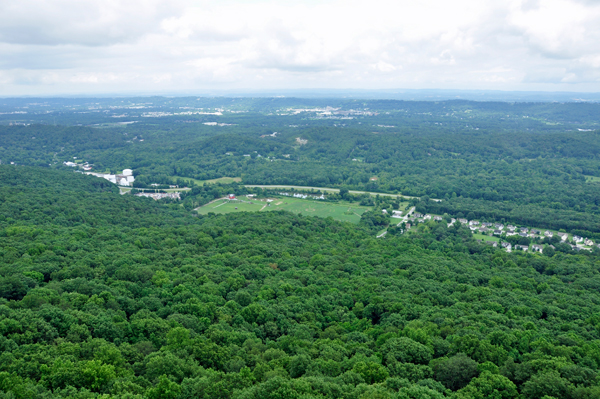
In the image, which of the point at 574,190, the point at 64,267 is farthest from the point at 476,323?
the point at 574,190

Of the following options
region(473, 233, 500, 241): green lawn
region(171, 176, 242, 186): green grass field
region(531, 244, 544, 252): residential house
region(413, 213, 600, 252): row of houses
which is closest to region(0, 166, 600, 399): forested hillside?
region(531, 244, 544, 252): residential house

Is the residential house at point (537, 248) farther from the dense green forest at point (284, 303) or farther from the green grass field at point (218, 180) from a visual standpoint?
the green grass field at point (218, 180)

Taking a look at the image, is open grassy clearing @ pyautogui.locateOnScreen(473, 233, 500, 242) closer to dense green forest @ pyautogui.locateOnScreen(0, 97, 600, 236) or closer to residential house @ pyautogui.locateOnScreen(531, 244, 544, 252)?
residential house @ pyautogui.locateOnScreen(531, 244, 544, 252)

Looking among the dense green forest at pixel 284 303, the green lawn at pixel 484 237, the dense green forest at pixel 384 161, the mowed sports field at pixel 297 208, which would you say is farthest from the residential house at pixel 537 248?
the mowed sports field at pixel 297 208

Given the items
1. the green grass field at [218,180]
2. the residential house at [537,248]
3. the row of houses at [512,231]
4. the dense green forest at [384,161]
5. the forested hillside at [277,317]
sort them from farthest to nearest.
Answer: the green grass field at [218,180] → the dense green forest at [384,161] → the row of houses at [512,231] → the residential house at [537,248] → the forested hillside at [277,317]

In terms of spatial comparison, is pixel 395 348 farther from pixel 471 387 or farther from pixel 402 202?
pixel 402 202

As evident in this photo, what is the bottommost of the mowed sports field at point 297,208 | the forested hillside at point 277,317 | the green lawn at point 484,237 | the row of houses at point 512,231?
the green lawn at point 484,237

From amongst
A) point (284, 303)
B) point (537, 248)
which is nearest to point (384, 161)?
point (537, 248)
